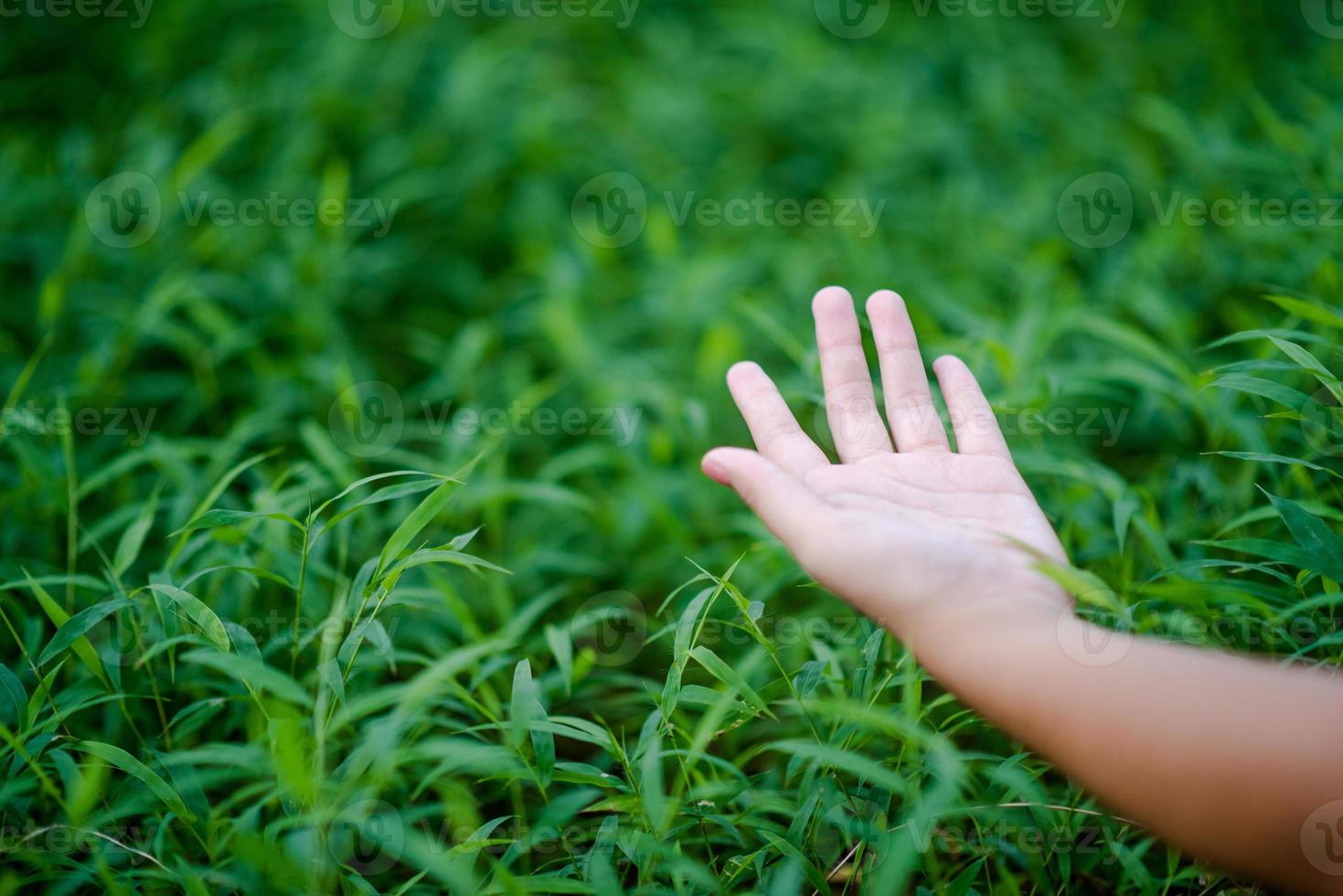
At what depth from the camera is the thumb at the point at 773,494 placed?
53.8 inches

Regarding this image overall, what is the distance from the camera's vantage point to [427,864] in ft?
3.92

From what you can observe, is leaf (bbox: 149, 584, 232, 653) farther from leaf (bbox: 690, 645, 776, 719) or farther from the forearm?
the forearm

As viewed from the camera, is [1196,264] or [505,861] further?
[1196,264]

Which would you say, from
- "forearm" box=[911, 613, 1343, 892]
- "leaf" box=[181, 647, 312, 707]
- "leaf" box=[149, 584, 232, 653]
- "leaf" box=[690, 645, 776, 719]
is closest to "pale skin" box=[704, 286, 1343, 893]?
"forearm" box=[911, 613, 1343, 892]

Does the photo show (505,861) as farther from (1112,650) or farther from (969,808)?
(1112,650)

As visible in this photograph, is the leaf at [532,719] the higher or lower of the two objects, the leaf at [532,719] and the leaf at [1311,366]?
the lower

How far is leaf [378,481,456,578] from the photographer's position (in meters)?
1.54

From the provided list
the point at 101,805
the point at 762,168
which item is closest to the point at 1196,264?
the point at 762,168

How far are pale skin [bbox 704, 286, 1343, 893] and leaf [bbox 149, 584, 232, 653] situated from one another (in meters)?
0.92

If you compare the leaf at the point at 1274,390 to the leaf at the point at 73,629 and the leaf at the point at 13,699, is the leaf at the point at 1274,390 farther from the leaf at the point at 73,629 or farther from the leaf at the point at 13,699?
the leaf at the point at 13,699

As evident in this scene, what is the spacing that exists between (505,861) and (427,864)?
23cm

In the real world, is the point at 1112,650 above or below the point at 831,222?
below

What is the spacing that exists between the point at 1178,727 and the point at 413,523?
127 centimetres

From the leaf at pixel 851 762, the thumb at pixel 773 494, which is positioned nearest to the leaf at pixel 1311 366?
the thumb at pixel 773 494
